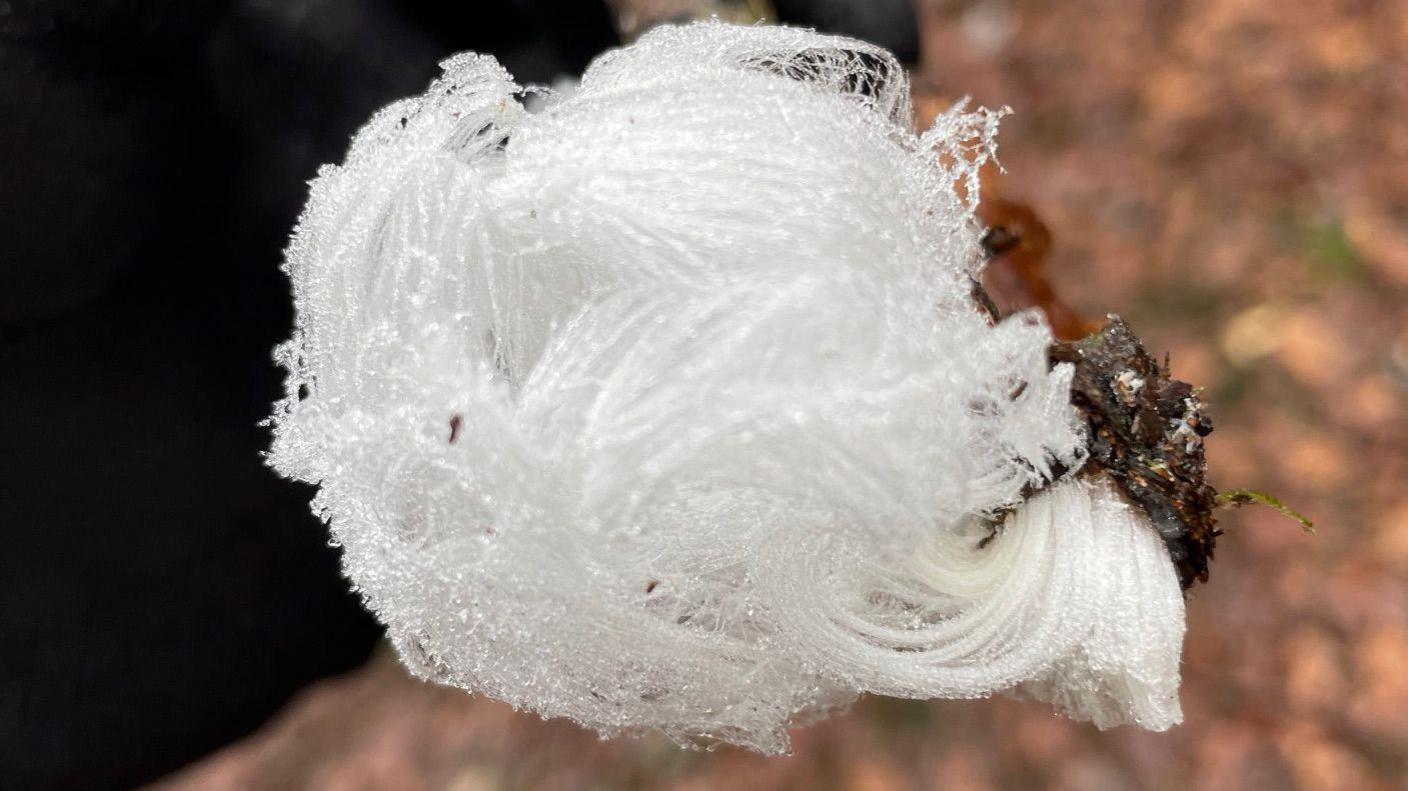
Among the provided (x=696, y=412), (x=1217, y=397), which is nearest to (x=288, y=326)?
(x=696, y=412)

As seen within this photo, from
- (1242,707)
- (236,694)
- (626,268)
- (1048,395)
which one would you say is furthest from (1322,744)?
(236,694)

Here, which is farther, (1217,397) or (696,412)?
(1217,397)

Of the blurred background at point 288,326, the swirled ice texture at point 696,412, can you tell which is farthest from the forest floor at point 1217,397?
the swirled ice texture at point 696,412

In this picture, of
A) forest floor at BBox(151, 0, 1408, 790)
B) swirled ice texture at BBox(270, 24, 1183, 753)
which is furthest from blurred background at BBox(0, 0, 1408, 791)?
swirled ice texture at BBox(270, 24, 1183, 753)

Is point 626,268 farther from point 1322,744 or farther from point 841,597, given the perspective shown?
point 1322,744

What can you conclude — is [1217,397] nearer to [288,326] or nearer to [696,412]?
[696,412]

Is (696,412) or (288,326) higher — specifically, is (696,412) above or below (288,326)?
below

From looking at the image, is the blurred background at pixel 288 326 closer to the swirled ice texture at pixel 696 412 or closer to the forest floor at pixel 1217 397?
the forest floor at pixel 1217 397
